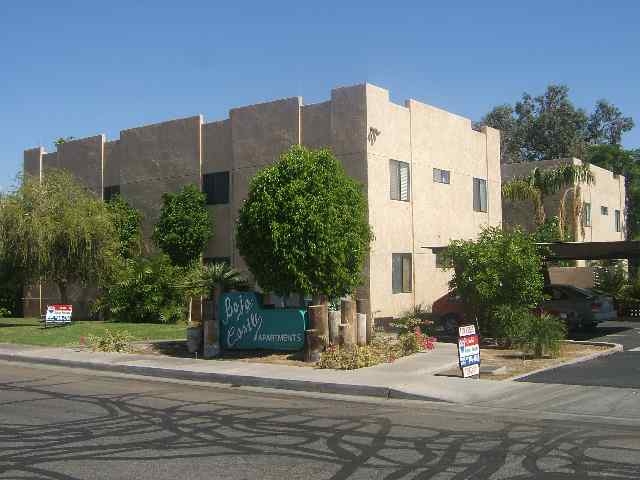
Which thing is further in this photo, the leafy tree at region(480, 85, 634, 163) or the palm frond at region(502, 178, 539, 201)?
the leafy tree at region(480, 85, 634, 163)

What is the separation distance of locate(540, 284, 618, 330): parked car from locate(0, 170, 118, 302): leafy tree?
50.4ft

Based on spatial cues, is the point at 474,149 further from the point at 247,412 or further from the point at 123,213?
the point at 247,412

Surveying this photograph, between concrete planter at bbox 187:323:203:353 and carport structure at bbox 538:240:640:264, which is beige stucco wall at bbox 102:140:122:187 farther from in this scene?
carport structure at bbox 538:240:640:264

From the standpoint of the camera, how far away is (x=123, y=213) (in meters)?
28.9

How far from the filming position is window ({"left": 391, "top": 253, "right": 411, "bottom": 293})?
24.3 metres

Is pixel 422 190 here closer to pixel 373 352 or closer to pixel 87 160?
pixel 373 352

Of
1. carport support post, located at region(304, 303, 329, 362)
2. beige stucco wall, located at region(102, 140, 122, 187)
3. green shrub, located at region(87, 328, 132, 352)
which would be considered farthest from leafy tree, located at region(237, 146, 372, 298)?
beige stucco wall, located at region(102, 140, 122, 187)

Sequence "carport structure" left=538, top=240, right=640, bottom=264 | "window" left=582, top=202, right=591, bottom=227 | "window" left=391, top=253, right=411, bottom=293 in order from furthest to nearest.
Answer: "window" left=582, top=202, right=591, bottom=227 < "window" left=391, top=253, right=411, bottom=293 < "carport structure" left=538, top=240, right=640, bottom=264

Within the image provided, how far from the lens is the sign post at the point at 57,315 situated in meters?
24.8

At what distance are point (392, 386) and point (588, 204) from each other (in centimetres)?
2807

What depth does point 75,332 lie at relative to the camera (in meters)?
23.7

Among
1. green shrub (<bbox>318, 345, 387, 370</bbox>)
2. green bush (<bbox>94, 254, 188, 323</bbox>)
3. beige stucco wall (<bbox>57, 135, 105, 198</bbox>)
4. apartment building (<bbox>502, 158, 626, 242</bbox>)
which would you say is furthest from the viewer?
apartment building (<bbox>502, 158, 626, 242</bbox>)

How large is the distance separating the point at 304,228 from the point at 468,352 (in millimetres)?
5061

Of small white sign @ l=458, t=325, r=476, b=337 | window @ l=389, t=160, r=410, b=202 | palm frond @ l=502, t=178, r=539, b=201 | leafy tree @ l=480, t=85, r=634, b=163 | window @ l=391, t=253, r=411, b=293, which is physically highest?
leafy tree @ l=480, t=85, r=634, b=163
